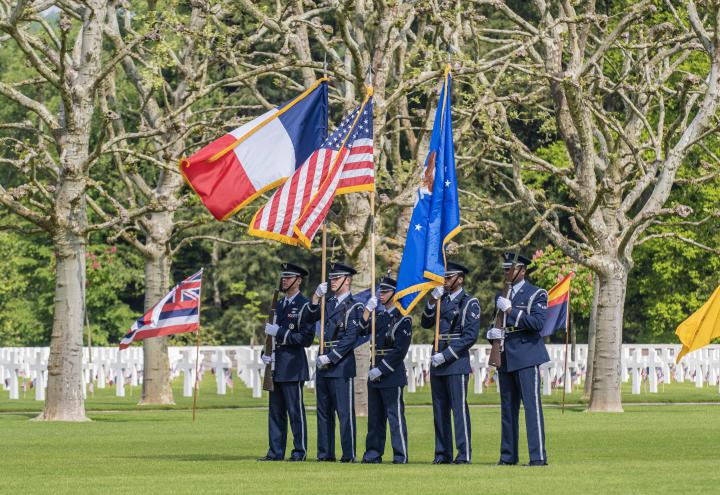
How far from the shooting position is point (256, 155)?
18.3m

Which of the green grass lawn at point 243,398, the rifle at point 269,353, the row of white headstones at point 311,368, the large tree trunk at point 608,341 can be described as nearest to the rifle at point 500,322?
the rifle at point 269,353

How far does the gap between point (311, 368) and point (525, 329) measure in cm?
2505

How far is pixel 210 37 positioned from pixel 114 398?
14.8 metres

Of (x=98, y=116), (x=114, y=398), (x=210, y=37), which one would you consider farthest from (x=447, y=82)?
(x=98, y=116)

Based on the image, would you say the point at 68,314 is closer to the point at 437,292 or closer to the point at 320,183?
the point at 320,183

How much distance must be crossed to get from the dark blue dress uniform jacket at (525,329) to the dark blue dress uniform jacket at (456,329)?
632 millimetres

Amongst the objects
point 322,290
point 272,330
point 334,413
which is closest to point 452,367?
point 334,413

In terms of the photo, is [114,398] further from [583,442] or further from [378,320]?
[378,320]

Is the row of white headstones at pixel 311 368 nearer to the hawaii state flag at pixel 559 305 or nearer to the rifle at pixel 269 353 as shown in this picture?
the hawaii state flag at pixel 559 305

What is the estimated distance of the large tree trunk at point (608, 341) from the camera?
105 ft

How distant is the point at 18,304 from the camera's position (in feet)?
Result: 235

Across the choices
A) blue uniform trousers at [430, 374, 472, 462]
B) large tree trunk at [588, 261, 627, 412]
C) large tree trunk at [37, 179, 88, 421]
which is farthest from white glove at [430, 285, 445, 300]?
large tree trunk at [588, 261, 627, 412]

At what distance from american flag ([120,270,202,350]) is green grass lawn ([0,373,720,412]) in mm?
5320

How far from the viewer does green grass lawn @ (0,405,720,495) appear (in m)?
14.5
